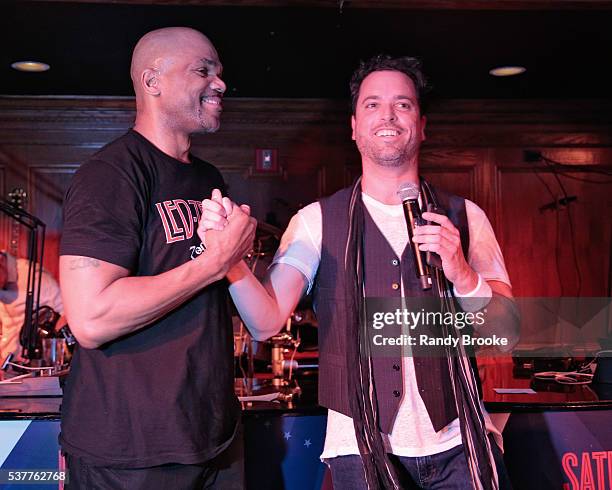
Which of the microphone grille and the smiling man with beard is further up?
the microphone grille

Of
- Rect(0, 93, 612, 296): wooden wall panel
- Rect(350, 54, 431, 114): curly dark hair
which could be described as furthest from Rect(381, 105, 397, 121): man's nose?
Rect(0, 93, 612, 296): wooden wall panel

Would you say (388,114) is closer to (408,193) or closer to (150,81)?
(408,193)

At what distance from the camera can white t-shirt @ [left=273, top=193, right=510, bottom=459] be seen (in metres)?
1.77

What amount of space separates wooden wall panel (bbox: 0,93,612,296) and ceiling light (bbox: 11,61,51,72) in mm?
676

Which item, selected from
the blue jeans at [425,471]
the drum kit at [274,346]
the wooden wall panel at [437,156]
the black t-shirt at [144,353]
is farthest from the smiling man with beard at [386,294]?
the wooden wall panel at [437,156]

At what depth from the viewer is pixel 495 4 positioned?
11.7 feet

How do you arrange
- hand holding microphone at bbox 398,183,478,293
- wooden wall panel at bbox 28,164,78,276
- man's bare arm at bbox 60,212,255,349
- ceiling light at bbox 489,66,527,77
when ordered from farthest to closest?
wooden wall panel at bbox 28,164,78,276 < ceiling light at bbox 489,66,527,77 < hand holding microphone at bbox 398,183,478,293 < man's bare arm at bbox 60,212,255,349

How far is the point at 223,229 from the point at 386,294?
485 mm

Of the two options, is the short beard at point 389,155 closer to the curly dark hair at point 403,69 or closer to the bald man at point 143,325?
the curly dark hair at point 403,69

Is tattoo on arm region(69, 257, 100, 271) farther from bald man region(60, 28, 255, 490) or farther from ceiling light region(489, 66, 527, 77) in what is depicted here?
ceiling light region(489, 66, 527, 77)

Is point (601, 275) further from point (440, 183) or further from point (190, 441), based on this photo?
point (190, 441)

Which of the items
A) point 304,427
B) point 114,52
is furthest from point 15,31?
point 304,427

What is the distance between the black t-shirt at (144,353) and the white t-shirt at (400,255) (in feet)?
0.92

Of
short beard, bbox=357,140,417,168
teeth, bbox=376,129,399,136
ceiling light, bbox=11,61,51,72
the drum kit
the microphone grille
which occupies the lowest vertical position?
the drum kit
